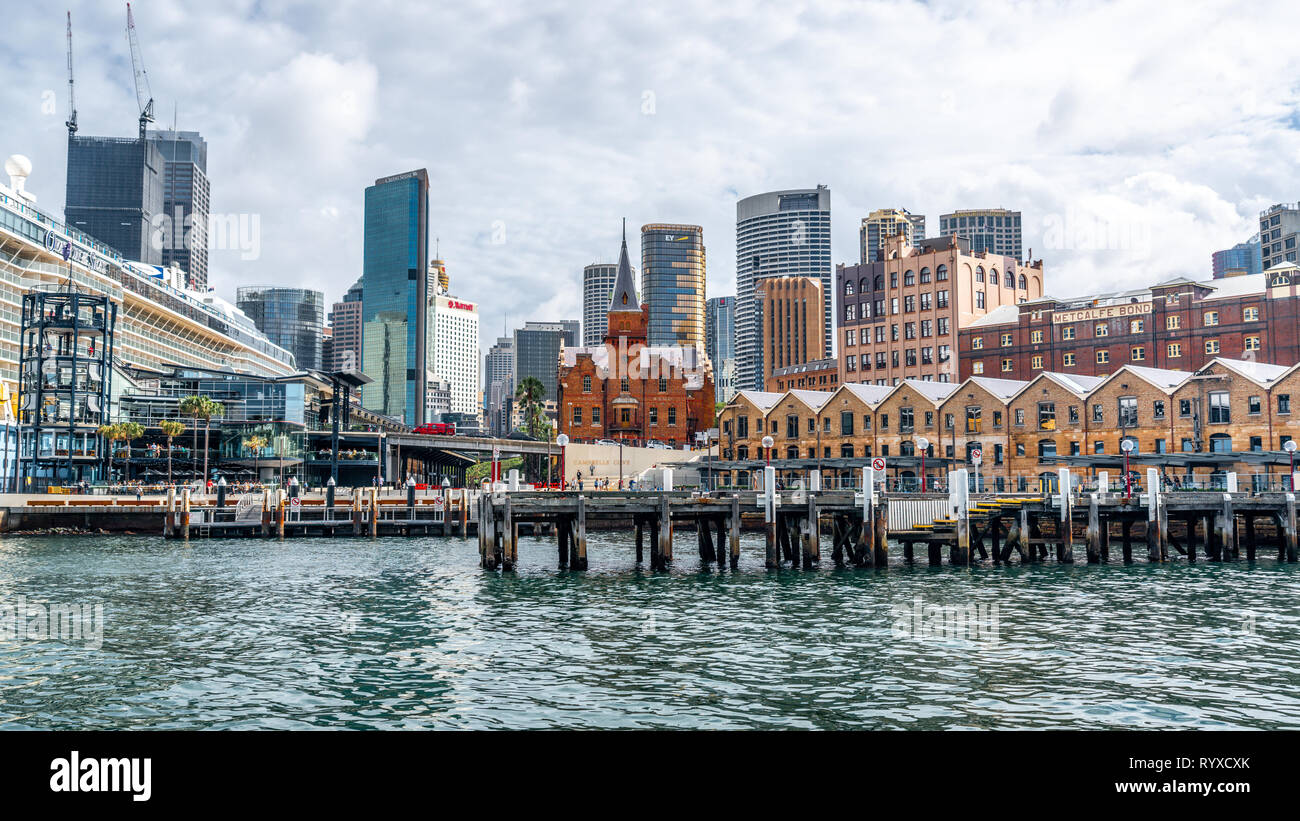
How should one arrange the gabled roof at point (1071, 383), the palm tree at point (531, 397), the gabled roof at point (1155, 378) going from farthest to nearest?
the palm tree at point (531, 397), the gabled roof at point (1071, 383), the gabled roof at point (1155, 378)

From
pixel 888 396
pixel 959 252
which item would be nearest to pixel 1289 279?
pixel 959 252

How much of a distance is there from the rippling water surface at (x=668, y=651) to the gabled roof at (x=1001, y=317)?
82813mm

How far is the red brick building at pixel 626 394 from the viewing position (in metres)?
153

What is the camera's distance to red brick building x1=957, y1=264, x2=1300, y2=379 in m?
103

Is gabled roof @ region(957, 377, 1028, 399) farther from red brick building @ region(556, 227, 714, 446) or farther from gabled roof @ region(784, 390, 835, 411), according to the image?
red brick building @ region(556, 227, 714, 446)

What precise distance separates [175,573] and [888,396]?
232 ft

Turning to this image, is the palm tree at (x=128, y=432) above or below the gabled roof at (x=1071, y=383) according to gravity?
below

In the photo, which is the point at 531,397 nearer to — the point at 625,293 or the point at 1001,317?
the point at 625,293

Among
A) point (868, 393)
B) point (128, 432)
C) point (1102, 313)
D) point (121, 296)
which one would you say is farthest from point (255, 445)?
point (1102, 313)

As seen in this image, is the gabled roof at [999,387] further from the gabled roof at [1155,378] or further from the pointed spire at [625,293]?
the pointed spire at [625,293]

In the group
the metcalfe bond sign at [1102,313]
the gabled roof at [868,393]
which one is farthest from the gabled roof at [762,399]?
the metcalfe bond sign at [1102,313]

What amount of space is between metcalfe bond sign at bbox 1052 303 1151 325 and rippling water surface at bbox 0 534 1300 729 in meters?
73.2

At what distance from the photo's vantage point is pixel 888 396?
102 meters
